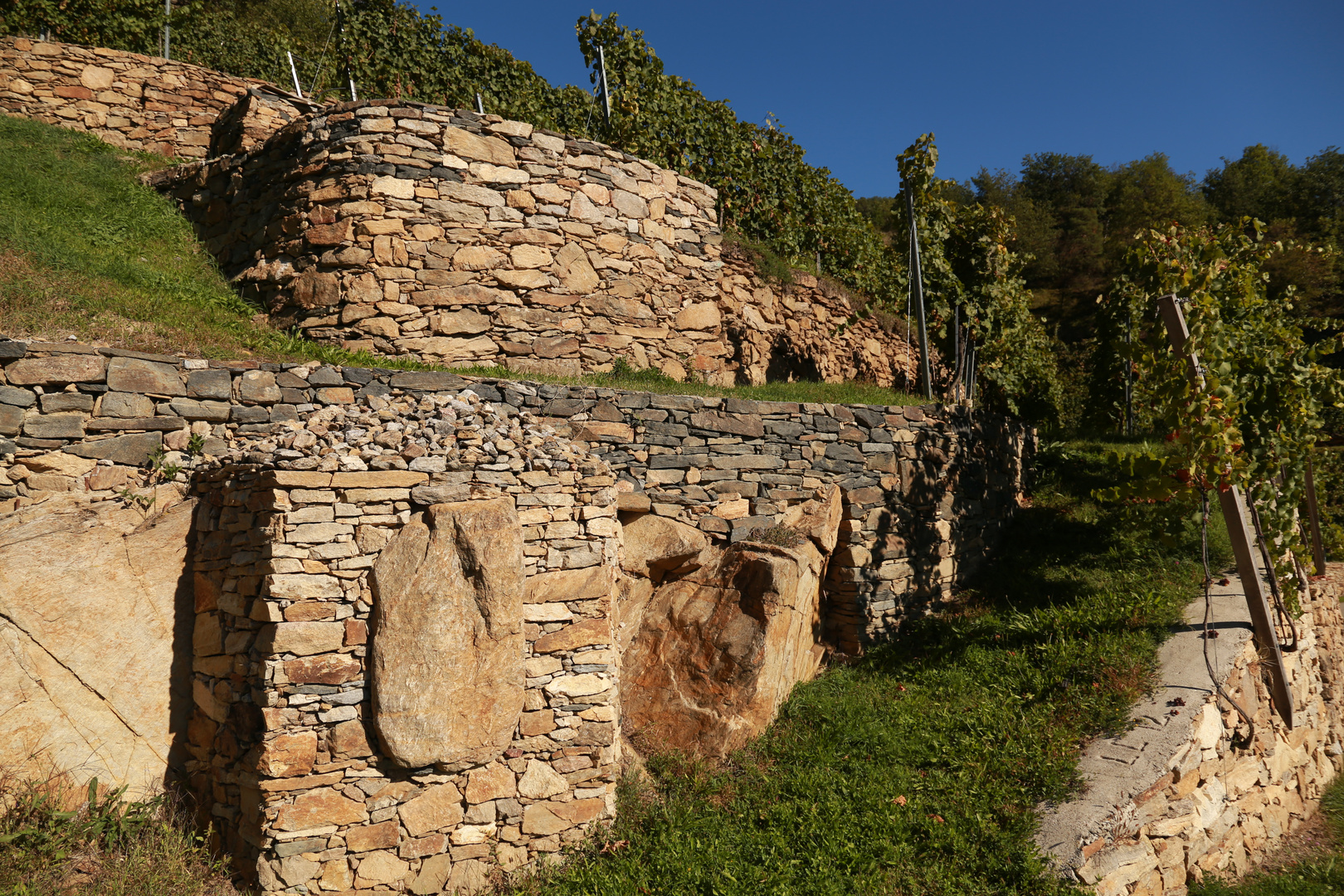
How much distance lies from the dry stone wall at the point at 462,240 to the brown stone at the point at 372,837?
184 inches

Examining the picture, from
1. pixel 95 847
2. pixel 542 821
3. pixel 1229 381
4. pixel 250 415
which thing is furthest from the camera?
pixel 1229 381

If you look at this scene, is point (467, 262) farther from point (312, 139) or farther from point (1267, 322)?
point (1267, 322)

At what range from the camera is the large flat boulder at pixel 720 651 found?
6.23 m

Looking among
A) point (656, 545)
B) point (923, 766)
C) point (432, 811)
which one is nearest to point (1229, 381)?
point (923, 766)

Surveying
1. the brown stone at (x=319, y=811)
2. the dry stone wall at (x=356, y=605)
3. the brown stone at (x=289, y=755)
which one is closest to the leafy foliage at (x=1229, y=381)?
the dry stone wall at (x=356, y=605)

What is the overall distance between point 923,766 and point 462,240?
6.73 meters

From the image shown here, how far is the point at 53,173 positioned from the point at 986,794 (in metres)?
11.9

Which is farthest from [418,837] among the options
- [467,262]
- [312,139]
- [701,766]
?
[312,139]

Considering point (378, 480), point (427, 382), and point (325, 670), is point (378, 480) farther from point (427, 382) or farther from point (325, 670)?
point (427, 382)

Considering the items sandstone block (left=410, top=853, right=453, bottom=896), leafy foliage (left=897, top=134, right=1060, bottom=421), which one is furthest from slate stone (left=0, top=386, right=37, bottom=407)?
leafy foliage (left=897, top=134, right=1060, bottom=421)

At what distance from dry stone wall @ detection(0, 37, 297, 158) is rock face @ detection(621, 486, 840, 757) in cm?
822

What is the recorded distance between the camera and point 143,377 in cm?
520

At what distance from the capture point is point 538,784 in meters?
5.11

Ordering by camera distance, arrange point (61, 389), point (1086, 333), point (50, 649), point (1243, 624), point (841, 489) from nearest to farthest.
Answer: point (50, 649) < point (61, 389) < point (1243, 624) < point (841, 489) < point (1086, 333)
